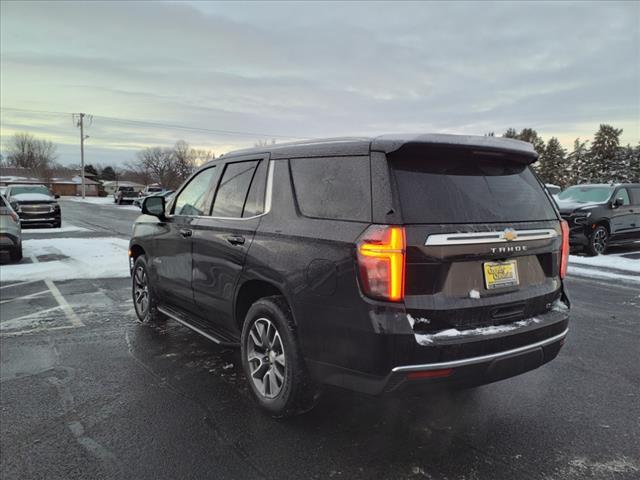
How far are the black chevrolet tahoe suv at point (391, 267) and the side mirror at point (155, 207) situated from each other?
5.08 feet

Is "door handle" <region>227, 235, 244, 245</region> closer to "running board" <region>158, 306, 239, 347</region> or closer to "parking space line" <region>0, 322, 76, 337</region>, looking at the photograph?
"running board" <region>158, 306, 239, 347</region>

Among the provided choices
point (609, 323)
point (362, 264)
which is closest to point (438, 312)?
point (362, 264)

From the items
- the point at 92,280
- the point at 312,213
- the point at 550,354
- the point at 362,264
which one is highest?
the point at 312,213

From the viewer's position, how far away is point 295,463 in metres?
2.76

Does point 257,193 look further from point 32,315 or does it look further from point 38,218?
point 38,218

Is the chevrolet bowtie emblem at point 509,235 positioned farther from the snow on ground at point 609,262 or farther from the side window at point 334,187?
the snow on ground at point 609,262

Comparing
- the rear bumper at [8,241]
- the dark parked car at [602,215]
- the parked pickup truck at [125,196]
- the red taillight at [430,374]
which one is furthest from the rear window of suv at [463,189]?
the parked pickup truck at [125,196]

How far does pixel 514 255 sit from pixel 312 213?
4.31 ft

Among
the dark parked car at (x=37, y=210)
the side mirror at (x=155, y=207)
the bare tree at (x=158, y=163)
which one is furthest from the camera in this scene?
the bare tree at (x=158, y=163)

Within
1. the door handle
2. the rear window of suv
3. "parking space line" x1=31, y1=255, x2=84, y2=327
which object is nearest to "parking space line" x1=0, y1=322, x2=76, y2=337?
"parking space line" x1=31, y1=255, x2=84, y2=327

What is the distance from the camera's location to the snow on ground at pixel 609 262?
34.4 feet

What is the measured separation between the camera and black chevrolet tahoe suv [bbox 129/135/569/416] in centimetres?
259

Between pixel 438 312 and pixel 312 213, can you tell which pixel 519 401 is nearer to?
pixel 438 312

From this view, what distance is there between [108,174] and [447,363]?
143 m
